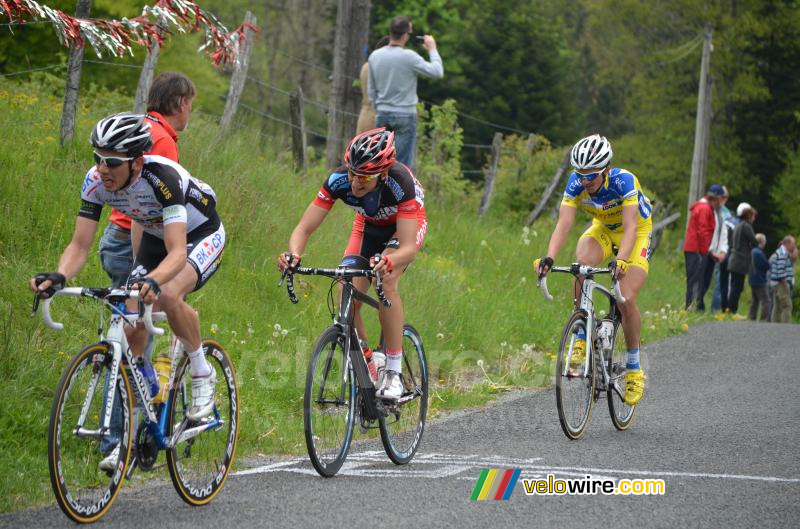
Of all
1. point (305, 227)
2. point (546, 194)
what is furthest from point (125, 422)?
point (546, 194)

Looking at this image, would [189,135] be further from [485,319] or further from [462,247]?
[462,247]

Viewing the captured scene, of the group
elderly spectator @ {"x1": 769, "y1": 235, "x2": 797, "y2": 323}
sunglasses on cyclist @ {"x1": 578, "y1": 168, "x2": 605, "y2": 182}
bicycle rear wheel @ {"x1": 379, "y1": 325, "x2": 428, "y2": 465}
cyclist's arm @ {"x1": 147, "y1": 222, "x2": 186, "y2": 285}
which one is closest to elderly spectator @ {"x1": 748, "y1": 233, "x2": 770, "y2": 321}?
elderly spectator @ {"x1": 769, "y1": 235, "x2": 797, "y2": 323}

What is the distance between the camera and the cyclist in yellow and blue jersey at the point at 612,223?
9.26 meters

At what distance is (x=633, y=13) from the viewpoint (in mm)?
54750

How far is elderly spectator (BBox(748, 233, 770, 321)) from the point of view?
73.7 feet

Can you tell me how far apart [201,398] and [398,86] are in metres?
8.88

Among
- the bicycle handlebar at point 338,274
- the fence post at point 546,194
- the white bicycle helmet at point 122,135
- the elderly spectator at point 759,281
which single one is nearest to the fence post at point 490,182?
the fence post at point 546,194

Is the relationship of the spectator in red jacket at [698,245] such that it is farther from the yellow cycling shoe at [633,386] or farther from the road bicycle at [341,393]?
the road bicycle at [341,393]

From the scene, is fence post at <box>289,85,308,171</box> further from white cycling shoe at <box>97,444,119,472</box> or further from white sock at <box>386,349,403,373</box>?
white cycling shoe at <box>97,444,119,472</box>

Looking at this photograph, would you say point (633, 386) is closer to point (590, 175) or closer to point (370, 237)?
point (590, 175)

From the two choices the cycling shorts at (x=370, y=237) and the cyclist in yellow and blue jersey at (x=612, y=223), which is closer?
the cycling shorts at (x=370, y=237)

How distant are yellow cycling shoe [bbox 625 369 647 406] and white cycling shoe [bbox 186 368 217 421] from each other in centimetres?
422

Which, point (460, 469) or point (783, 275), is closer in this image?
point (460, 469)

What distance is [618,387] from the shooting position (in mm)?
9453
